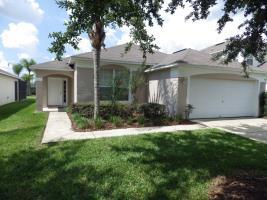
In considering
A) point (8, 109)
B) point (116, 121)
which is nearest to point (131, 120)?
point (116, 121)

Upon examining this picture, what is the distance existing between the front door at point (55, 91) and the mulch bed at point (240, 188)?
57.5ft

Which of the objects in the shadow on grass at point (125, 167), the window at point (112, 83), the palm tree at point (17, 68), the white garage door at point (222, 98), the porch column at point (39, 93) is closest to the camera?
the shadow on grass at point (125, 167)

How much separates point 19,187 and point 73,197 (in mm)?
1268

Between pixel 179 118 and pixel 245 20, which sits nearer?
pixel 245 20

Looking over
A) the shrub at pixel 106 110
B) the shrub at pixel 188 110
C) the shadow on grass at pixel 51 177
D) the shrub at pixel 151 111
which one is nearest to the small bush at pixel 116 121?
the shrub at pixel 106 110

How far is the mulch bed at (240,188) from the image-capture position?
4160 mm

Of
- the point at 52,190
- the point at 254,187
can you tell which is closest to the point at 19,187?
the point at 52,190

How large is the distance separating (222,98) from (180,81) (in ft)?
12.0

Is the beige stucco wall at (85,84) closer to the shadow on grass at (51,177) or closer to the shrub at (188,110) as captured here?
the shrub at (188,110)

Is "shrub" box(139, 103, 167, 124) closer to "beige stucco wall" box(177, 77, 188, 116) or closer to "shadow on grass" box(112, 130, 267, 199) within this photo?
"beige stucco wall" box(177, 77, 188, 116)

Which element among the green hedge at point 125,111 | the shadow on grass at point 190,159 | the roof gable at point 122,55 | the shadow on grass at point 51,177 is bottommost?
the shadow on grass at point 51,177

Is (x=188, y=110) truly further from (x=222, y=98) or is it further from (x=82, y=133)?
(x=82, y=133)

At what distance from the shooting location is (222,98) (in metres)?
14.1

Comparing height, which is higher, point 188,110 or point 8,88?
point 8,88
